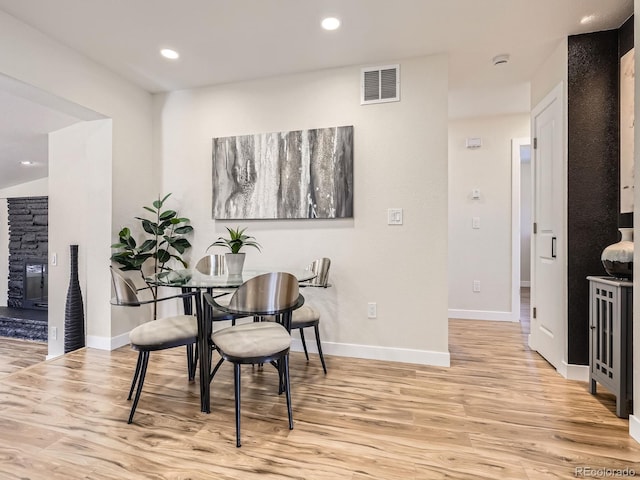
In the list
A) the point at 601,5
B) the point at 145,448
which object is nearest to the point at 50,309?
the point at 145,448

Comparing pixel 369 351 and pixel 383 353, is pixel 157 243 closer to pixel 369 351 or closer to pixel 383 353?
pixel 369 351

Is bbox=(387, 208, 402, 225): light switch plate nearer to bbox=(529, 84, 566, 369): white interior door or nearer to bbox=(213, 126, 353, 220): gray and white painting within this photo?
bbox=(213, 126, 353, 220): gray and white painting

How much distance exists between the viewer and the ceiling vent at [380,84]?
9.43 ft

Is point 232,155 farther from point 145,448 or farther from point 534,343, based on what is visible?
point 534,343

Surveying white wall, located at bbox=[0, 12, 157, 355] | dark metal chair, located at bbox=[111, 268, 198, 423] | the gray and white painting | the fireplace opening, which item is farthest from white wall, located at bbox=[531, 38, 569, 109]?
the fireplace opening

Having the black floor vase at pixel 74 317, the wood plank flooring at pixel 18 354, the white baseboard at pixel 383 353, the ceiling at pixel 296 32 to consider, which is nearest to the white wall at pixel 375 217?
the white baseboard at pixel 383 353

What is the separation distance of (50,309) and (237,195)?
2534 mm

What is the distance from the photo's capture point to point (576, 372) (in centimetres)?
249

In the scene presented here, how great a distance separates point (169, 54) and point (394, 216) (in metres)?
2.34

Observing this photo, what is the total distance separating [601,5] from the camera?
2.19 meters

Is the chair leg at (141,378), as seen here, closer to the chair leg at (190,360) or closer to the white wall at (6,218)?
the chair leg at (190,360)

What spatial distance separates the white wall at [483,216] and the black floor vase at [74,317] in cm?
426

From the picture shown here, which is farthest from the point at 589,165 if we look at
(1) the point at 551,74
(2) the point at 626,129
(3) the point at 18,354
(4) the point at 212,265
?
(3) the point at 18,354

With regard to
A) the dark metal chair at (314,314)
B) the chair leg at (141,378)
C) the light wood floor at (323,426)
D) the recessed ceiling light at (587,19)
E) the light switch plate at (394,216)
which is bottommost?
the light wood floor at (323,426)
